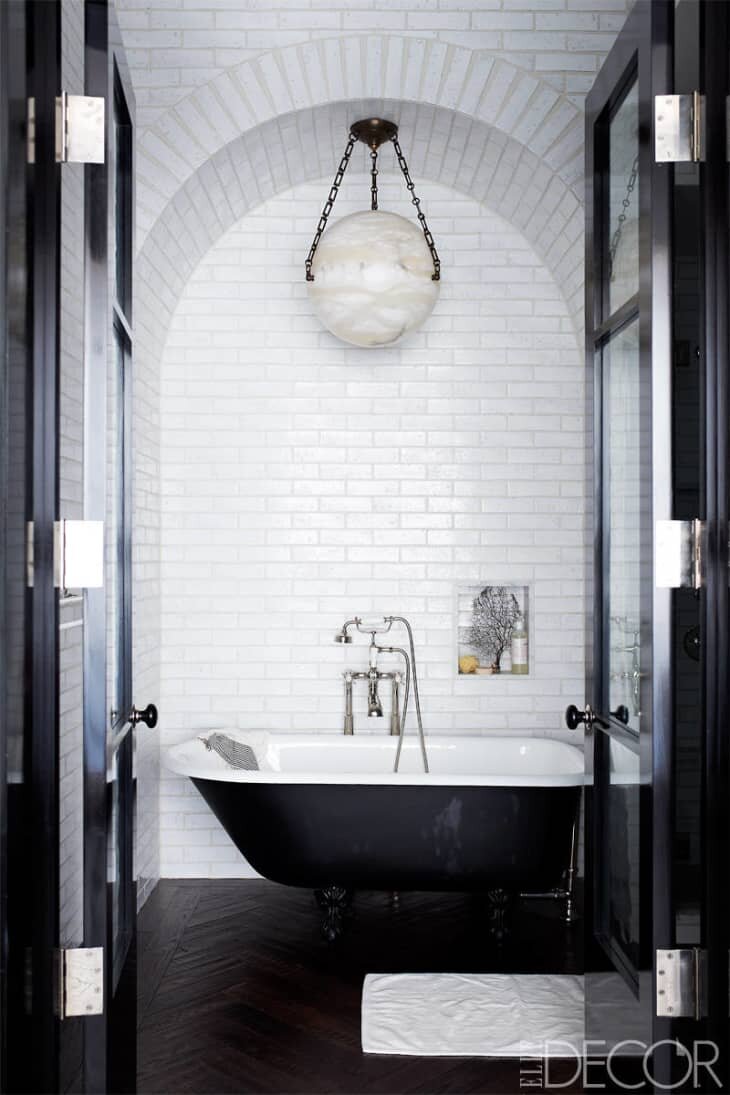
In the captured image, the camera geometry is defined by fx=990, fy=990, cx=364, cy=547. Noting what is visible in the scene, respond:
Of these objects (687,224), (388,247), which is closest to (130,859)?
(687,224)

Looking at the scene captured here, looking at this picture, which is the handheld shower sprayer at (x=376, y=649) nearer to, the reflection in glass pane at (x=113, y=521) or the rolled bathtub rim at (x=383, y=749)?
the rolled bathtub rim at (x=383, y=749)

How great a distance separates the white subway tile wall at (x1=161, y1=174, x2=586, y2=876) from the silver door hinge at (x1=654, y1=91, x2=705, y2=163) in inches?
92.5

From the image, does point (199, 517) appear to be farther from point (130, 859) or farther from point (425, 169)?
point (130, 859)

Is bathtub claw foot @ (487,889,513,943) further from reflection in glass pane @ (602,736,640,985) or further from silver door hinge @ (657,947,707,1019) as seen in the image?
silver door hinge @ (657,947,707,1019)

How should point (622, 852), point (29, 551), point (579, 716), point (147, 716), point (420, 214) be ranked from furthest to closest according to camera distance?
point (420, 214)
point (579, 716)
point (147, 716)
point (622, 852)
point (29, 551)

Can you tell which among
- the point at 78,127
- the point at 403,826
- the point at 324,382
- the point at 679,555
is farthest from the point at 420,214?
the point at 679,555

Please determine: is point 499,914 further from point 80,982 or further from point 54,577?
point 54,577

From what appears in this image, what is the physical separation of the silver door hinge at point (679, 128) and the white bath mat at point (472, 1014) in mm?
2309

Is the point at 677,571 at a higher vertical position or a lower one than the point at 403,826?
higher

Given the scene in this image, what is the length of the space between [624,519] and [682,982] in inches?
37.8

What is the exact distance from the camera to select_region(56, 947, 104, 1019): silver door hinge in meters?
1.90

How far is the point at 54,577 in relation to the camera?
6.17 ft

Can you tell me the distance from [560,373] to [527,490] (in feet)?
1.73

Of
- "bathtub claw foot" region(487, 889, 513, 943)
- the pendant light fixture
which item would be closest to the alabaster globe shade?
the pendant light fixture
